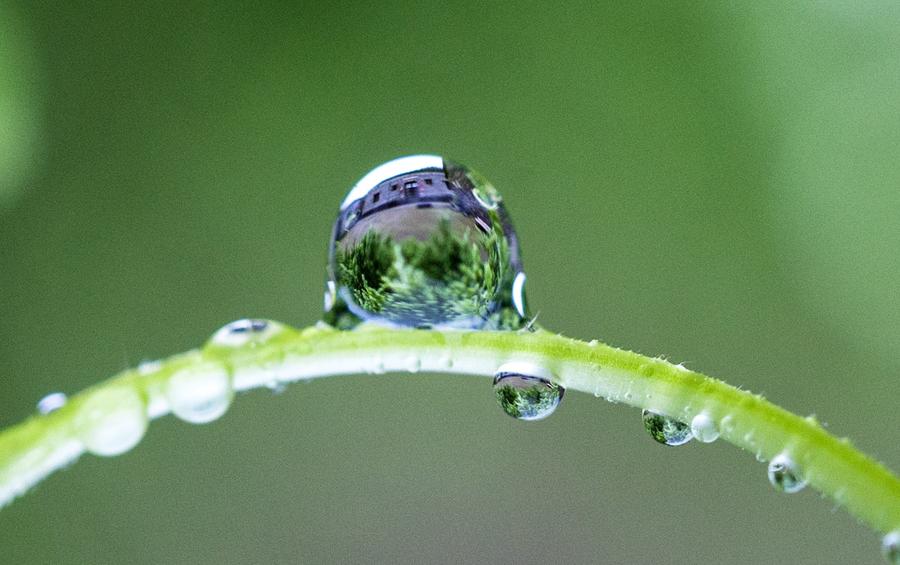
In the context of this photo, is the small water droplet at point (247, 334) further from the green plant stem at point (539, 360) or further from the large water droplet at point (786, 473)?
the large water droplet at point (786, 473)

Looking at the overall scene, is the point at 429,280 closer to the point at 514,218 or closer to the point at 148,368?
the point at 148,368

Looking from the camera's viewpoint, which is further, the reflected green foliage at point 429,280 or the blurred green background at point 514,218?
the blurred green background at point 514,218

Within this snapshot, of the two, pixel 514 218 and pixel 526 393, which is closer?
pixel 526 393

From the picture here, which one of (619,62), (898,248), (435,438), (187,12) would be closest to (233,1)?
(187,12)

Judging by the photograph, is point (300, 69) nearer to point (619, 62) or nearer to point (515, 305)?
point (619, 62)

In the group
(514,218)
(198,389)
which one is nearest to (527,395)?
(198,389)

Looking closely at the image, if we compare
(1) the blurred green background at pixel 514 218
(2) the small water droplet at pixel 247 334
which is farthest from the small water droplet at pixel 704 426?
(1) the blurred green background at pixel 514 218

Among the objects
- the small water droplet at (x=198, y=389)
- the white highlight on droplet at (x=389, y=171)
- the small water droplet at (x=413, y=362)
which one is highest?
the white highlight on droplet at (x=389, y=171)
